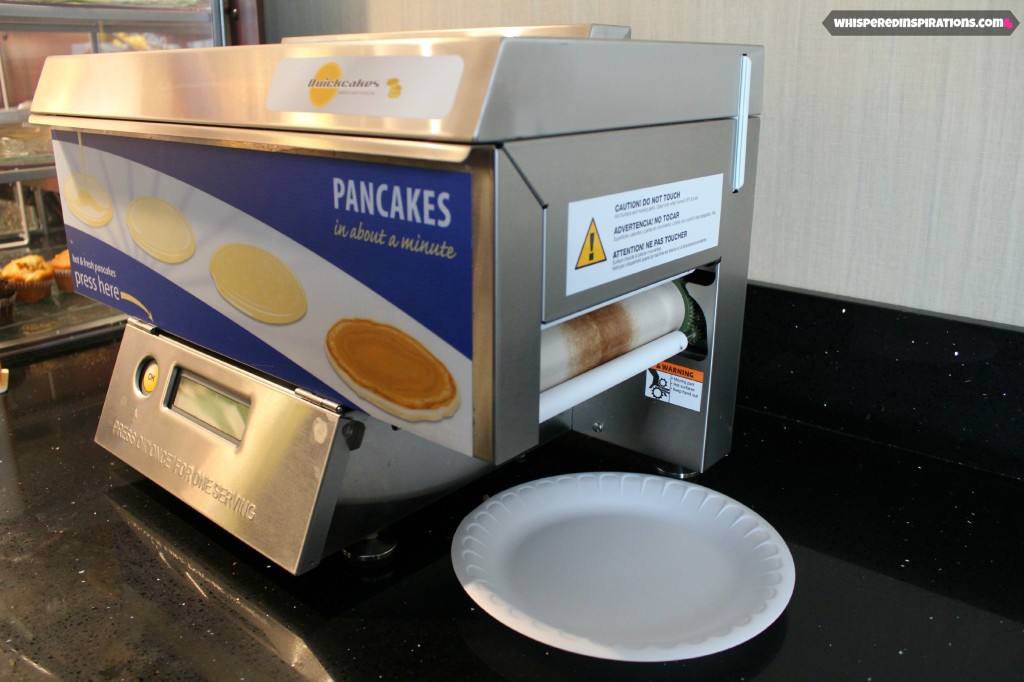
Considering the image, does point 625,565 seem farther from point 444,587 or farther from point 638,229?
point 638,229

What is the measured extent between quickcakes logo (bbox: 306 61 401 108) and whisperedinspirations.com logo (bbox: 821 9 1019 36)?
1.82 ft

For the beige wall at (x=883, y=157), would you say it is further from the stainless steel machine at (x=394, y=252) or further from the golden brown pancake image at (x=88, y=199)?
the golden brown pancake image at (x=88, y=199)

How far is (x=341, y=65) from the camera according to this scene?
54 cm

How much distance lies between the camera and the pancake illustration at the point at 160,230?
72cm

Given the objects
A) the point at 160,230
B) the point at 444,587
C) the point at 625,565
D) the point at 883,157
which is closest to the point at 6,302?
the point at 160,230

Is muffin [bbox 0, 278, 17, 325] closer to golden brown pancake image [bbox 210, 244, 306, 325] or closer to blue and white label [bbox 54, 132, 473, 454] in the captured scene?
blue and white label [bbox 54, 132, 473, 454]

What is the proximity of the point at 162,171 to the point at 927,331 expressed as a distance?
2.46ft

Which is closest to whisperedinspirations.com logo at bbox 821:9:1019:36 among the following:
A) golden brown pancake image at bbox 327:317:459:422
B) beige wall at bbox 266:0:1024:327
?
beige wall at bbox 266:0:1024:327

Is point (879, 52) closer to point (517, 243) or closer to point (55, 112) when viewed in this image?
point (517, 243)

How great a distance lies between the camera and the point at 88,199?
834 millimetres

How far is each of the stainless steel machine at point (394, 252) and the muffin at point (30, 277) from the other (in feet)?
1.65

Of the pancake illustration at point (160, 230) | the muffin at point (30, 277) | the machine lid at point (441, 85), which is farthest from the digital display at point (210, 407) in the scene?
the muffin at point (30, 277)

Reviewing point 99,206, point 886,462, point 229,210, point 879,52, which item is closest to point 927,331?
point 886,462

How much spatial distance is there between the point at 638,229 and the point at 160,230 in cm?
43
